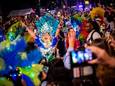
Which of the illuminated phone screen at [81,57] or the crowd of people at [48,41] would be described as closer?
the illuminated phone screen at [81,57]

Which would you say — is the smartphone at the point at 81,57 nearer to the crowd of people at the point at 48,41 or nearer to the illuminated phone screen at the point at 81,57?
the illuminated phone screen at the point at 81,57

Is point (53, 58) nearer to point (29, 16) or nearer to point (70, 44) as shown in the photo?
point (70, 44)

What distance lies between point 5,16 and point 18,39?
0.26 meters

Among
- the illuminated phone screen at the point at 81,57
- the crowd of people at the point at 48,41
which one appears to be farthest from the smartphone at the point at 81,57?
the crowd of people at the point at 48,41

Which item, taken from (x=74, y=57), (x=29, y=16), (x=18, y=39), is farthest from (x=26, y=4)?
(x=74, y=57)

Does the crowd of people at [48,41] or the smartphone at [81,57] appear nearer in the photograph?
the smartphone at [81,57]

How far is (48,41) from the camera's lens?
86.2 inches

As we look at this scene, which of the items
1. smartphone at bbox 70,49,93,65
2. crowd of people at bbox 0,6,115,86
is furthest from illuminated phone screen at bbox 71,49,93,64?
crowd of people at bbox 0,6,115,86

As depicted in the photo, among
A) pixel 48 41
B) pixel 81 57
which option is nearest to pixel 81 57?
pixel 81 57

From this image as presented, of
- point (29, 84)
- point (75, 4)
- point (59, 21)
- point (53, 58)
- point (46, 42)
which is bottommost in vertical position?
point (29, 84)

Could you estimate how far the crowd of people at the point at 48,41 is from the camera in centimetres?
199

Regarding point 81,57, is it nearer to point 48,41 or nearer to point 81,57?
point 81,57

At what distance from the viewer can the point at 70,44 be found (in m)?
2.08

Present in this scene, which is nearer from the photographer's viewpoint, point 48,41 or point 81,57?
point 81,57
